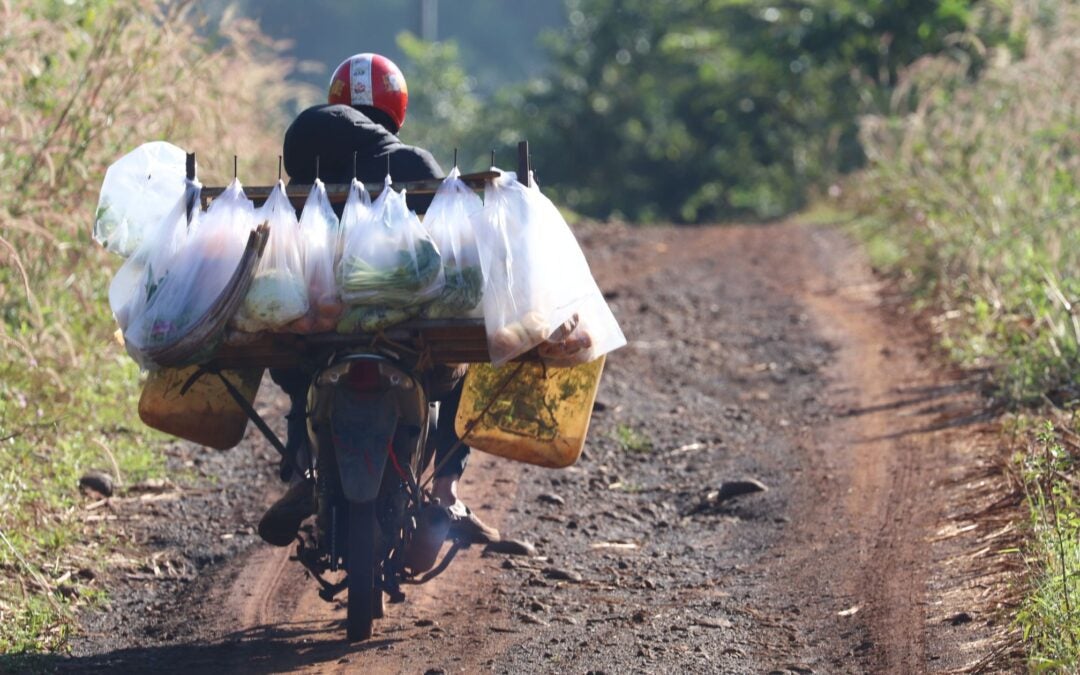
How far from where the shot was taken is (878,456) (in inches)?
280

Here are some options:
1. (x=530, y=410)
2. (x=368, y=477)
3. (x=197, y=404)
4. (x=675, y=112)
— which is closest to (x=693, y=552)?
(x=530, y=410)

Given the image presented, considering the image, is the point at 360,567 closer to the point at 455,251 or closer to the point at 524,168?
the point at 455,251

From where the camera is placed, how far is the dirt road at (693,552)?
4805 millimetres

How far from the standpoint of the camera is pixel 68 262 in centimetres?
840

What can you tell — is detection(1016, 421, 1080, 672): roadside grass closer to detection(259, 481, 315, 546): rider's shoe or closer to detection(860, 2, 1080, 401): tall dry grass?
detection(860, 2, 1080, 401): tall dry grass

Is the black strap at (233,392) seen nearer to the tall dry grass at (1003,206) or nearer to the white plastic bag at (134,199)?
the white plastic bag at (134,199)

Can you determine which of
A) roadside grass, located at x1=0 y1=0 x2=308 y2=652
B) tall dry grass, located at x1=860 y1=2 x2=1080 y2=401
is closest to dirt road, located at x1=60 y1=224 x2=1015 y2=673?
roadside grass, located at x1=0 y1=0 x2=308 y2=652

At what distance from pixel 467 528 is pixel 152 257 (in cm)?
166

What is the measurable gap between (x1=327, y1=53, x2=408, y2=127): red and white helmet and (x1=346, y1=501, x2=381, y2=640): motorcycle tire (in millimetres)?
1624

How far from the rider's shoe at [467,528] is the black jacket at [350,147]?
1213 mm

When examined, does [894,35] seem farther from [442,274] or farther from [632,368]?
[442,274]

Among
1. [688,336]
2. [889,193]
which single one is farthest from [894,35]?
[688,336]

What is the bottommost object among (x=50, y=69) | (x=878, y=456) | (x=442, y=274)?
(x=878, y=456)

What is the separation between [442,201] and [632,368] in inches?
180
